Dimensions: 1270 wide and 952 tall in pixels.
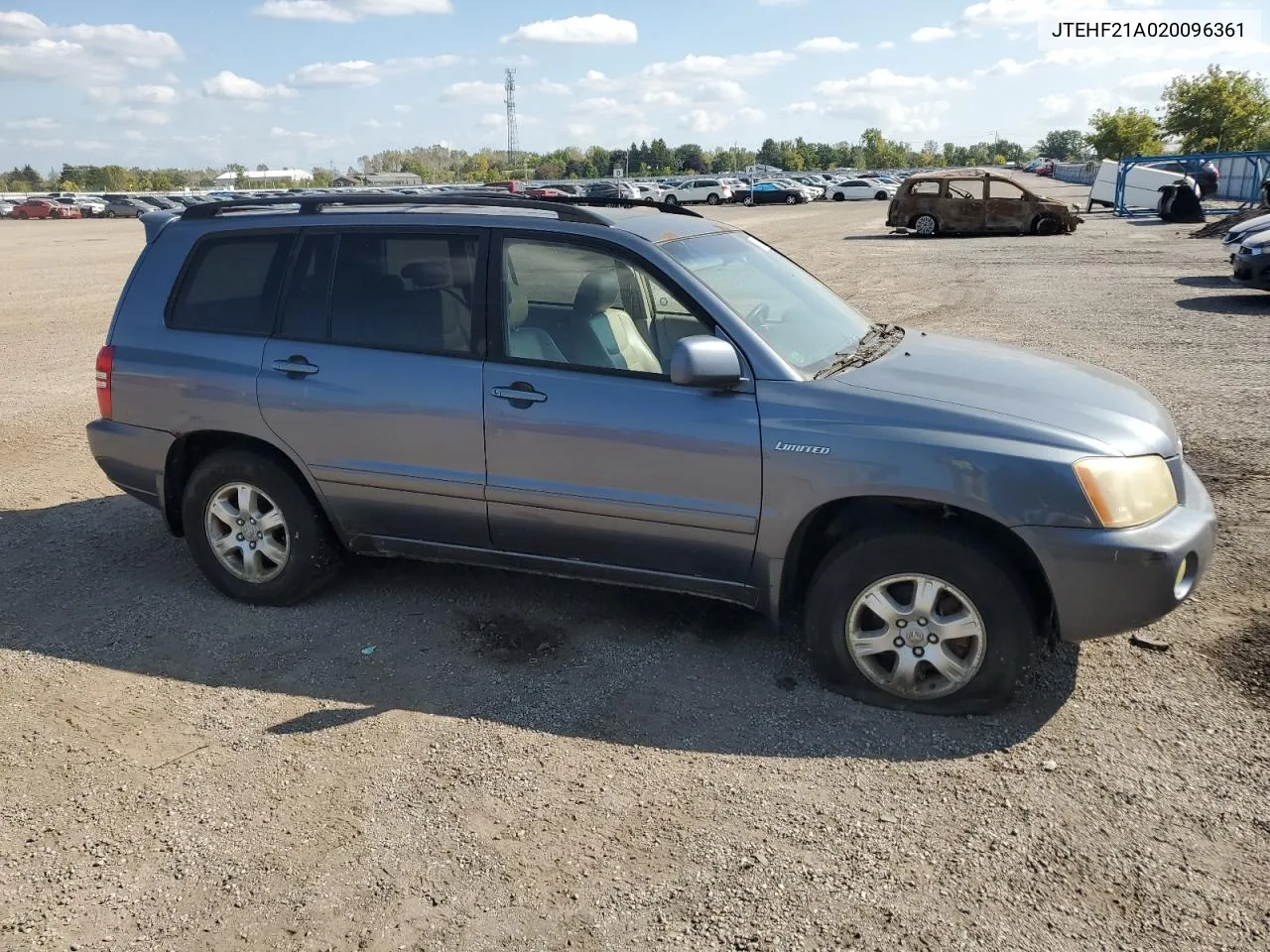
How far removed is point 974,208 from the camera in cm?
2784

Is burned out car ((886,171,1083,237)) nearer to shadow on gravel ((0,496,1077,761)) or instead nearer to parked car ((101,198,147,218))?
shadow on gravel ((0,496,1077,761))

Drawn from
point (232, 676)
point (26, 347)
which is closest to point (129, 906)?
point (232, 676)

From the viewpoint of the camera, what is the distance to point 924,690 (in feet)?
12.5

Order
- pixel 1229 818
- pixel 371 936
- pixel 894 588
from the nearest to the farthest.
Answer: pixel 371 936 → pixel 1229 818 → pixel 894 588

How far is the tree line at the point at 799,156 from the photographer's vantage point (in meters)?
65.1

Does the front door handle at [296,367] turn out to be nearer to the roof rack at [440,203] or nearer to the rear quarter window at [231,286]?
the rear quarter window at [231,286]

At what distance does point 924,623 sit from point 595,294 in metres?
1.88

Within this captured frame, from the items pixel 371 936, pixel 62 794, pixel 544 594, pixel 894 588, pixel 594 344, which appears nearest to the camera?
pixel 371 936

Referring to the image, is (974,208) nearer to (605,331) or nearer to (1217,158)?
(1217,158)

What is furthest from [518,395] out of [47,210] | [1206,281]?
[47,210]

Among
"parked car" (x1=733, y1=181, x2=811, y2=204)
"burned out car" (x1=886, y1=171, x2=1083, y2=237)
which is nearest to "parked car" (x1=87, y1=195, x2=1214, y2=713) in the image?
"burned out car" (x1=886, y1=171, x2=1083, y2=237)

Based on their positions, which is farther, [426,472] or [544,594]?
[544,594]

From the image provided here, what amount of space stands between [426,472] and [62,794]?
177 centimetres

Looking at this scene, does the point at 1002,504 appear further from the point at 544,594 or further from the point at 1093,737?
the point at 544,594
